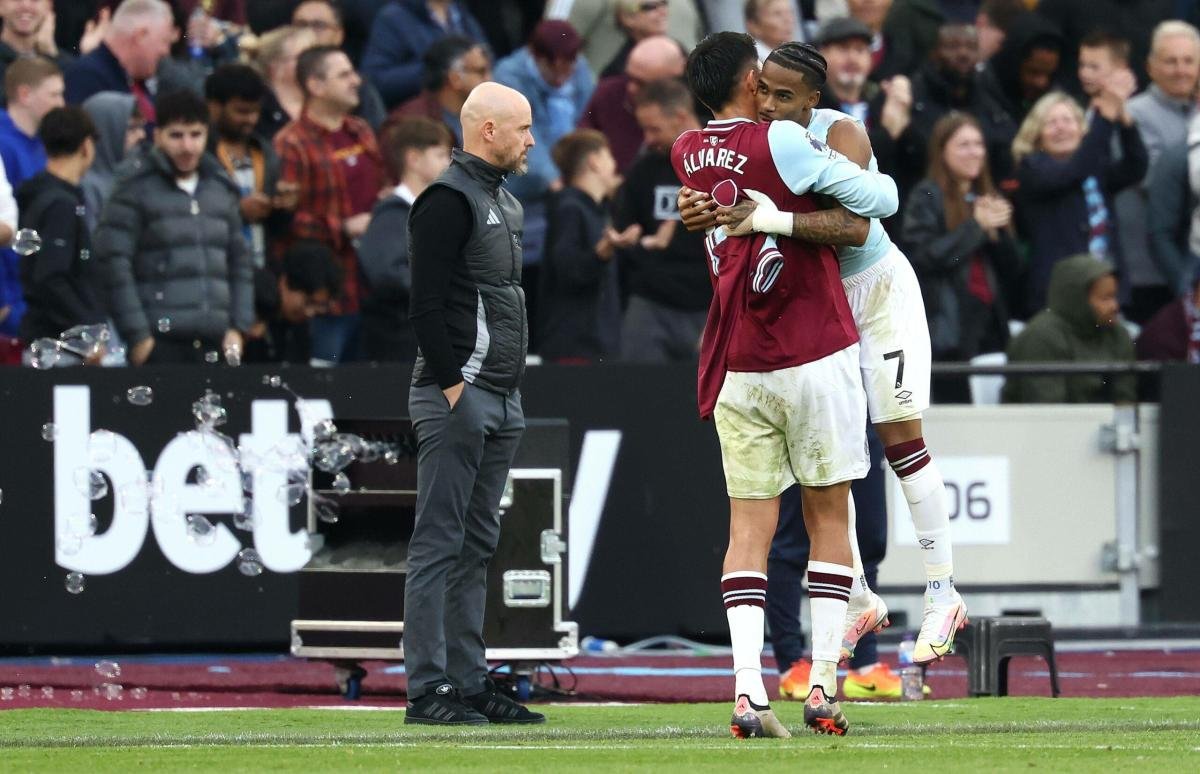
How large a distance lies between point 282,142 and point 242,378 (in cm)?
200

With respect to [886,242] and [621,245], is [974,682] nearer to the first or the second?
[886,242]

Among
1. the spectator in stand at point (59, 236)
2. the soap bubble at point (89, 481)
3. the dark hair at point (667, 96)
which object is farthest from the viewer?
the dark hair at point (667, 96)

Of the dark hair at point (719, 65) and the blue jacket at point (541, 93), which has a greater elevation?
the blue jacket at point (541, 93)

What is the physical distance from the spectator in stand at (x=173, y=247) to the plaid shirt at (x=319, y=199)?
89 centimetres

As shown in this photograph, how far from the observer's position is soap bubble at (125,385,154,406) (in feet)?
40.3

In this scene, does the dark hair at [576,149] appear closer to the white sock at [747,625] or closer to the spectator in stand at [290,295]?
the spectator in stand at [290,295]

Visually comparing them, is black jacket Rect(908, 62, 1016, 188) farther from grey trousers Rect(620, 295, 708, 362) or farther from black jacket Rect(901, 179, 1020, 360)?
grey trousers Rect(620, 295, 708, 362)

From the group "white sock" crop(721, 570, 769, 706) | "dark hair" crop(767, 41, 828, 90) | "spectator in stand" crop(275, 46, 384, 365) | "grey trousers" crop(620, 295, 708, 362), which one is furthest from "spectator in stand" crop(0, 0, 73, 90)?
"white sock" crop(721, 570, 769, 706)

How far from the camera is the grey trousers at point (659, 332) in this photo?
543 inches

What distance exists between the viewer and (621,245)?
13648 mm

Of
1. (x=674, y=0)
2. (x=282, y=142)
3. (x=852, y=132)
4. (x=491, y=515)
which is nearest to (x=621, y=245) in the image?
(x=282, y=142)

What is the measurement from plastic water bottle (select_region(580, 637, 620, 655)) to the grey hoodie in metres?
3.86

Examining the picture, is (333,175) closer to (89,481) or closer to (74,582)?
(89,481)

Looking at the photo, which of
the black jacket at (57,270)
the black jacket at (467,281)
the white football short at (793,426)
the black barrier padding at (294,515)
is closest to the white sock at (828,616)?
the white football short at (793,426)
